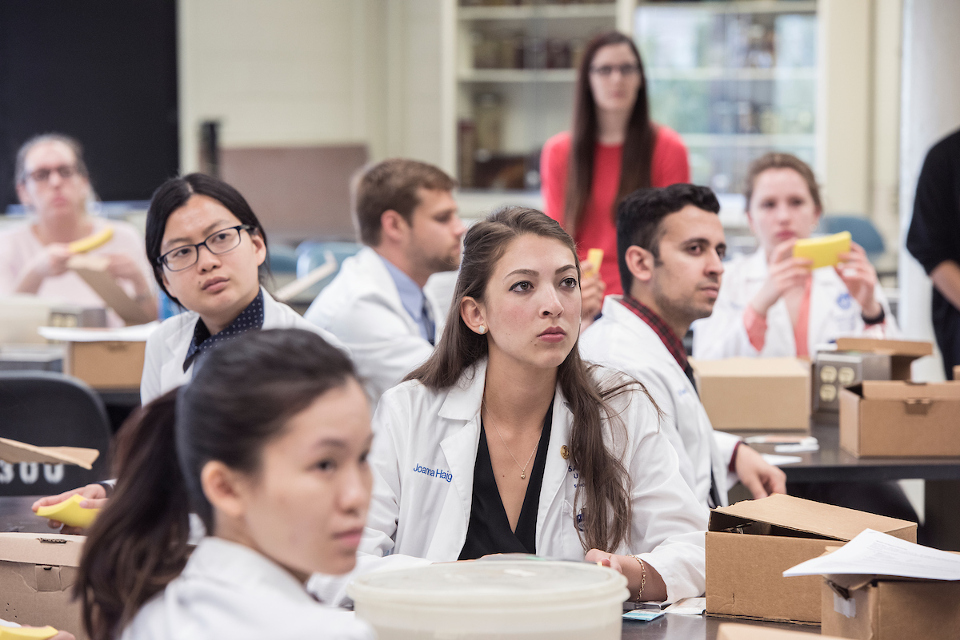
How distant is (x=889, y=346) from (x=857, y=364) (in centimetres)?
15

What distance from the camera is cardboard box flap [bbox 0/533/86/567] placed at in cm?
137

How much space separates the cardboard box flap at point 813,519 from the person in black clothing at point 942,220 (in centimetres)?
195

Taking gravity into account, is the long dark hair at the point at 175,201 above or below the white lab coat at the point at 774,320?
above

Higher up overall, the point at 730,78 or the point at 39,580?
the point at 730,78

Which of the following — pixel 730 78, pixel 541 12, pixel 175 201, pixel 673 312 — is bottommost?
pixel 673 312

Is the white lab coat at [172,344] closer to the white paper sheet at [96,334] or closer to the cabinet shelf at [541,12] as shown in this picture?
the white paper sheet at [96,334]

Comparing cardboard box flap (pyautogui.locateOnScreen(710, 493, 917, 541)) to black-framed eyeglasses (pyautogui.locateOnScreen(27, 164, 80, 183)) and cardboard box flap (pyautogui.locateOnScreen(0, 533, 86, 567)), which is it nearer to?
cardboard box flap (pyautogui.locateOnScreen(0, 533, 86, 567))

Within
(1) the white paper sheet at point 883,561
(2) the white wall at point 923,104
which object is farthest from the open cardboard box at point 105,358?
(2) the white wall at point 923,104

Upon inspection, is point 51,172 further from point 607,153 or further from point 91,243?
point 607,153

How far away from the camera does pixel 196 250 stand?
192 cm

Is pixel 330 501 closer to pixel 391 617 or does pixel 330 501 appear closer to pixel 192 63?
pixel 391 617

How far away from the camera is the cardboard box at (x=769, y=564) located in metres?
1.33

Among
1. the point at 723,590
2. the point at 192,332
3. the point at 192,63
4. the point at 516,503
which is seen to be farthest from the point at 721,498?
the point at 192,63

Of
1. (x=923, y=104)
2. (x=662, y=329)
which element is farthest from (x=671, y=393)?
(x=923, y=104)
